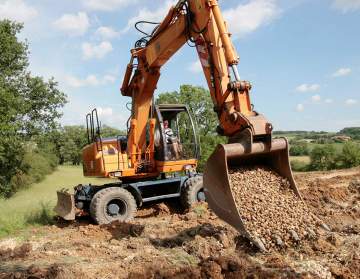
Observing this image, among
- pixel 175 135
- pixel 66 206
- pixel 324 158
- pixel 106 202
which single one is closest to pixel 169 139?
pixel 175 135

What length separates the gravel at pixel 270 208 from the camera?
5.37 m

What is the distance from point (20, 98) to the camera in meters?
21.2

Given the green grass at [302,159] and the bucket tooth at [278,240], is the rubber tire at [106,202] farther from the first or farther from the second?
the green grass at [302,159]

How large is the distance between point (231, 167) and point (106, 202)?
381 cm

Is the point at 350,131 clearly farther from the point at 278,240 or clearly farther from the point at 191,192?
the point at 278,240

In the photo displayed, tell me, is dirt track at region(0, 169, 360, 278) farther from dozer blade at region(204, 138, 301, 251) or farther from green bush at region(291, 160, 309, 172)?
green bush at region(291, 160, 309, 172)

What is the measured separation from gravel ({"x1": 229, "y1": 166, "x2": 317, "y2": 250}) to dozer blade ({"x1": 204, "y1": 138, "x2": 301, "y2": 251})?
0.37 feet

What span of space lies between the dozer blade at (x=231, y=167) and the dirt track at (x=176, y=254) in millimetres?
482

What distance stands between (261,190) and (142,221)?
11.6ft

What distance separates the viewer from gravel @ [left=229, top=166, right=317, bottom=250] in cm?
537

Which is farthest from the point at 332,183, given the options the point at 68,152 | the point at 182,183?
the point at 68,152

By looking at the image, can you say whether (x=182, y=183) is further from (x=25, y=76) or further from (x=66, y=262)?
(x=25, y=76)

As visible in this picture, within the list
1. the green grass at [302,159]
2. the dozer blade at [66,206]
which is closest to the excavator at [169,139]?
the dozer blade at [66,206]

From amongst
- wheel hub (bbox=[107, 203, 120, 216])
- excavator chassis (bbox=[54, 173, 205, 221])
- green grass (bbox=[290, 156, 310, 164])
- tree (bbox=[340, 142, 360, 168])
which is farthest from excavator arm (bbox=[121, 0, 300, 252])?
green grass (bbox=[290, 156, 310, 164])
